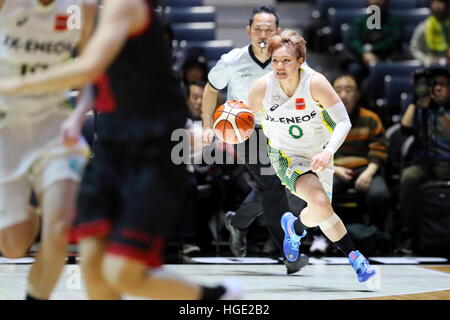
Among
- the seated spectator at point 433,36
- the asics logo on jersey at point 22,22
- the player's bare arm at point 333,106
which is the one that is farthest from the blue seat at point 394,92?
the asics logo on jersey at point 22,22

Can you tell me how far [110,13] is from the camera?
335 cm

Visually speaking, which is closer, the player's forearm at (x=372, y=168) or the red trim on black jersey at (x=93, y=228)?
the red trim on black jersey at (x=93, y=228)

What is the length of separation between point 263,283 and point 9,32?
2791 mm

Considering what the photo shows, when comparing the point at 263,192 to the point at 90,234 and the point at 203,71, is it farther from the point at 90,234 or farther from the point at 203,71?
the point at 90,234

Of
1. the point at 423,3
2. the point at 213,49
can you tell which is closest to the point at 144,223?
the point at 213,49

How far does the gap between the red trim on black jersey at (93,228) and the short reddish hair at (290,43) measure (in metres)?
2.45

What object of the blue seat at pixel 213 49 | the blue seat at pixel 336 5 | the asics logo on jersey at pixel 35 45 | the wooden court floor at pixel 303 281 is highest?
the blue seat at pixel 336 5

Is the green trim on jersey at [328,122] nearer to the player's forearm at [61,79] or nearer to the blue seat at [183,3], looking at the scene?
the player's forearm at [61,79]

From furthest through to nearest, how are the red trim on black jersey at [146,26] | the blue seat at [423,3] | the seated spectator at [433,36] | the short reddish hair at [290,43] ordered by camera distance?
the blue seat at [423,3]
the seated spectator at [433,36]
the short reddish hair at [290,43]
the red trim on black jersey at [146,26]

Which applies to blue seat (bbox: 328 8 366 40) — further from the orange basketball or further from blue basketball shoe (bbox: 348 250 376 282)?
blue basketball shoe (bbox: 348 250 376 282)

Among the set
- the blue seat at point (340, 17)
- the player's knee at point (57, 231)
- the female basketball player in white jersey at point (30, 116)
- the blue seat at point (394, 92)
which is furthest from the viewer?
the blue seat at point (340, 17)

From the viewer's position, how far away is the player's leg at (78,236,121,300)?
11.5 ft

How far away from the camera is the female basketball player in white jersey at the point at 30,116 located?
405 centimetres
